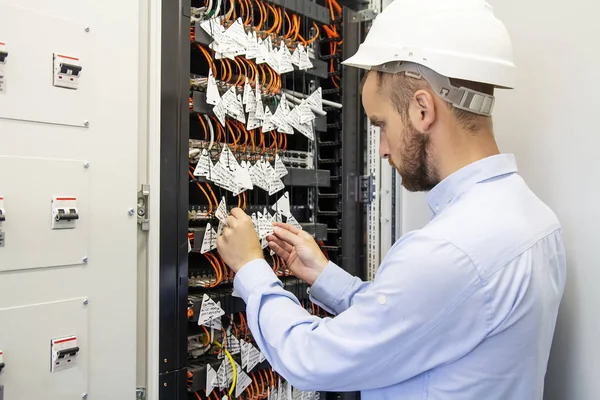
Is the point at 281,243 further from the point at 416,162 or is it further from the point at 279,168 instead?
the point at 416,162

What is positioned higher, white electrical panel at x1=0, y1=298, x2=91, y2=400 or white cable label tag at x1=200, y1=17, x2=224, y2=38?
white cable label tag at x1=200, y1=17, x2=224, y2=38

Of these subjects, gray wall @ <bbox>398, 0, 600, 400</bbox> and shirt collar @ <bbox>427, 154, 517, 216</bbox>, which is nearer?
shirt collar @ <bbox>427, 154, 517, 216</bbox>

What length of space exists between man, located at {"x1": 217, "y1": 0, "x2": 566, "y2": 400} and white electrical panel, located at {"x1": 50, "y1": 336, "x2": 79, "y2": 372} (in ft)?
1.31

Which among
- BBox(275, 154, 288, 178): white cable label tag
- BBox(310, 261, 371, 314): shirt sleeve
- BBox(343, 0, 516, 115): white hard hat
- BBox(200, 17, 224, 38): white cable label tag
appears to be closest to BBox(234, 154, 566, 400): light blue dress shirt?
BBox(343, 0, 516, 115): white hard hat

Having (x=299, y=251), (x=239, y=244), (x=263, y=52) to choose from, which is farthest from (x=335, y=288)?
(x=263, y=52)

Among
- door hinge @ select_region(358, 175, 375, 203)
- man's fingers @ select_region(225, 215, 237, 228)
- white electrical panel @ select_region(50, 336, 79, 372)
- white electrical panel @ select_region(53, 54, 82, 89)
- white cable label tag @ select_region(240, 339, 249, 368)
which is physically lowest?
white cable label tag @ select_region(240, 339, 249, 368)

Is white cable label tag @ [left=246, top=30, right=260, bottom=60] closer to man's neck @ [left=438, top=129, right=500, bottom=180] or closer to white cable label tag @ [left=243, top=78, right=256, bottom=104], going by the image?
white cable label tag @ [left=243, top=78, right=256, bottom=104]

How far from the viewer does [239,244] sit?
3.78 ft

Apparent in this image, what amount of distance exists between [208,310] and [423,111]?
82cm

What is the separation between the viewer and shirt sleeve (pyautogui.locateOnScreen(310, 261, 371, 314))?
1335 mm

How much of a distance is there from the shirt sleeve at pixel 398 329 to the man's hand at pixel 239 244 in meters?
0.23

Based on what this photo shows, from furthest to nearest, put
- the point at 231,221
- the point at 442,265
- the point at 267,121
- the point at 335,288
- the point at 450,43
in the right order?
→ the point at 267,121, the point at 335,288, the point at 231,221, the point at 450,43, the point at 442,265

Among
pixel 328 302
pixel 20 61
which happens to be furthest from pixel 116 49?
pixel 328 302

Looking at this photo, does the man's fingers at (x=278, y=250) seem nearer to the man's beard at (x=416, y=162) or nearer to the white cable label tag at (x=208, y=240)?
the white cable label tag at (x=208, y=240)
